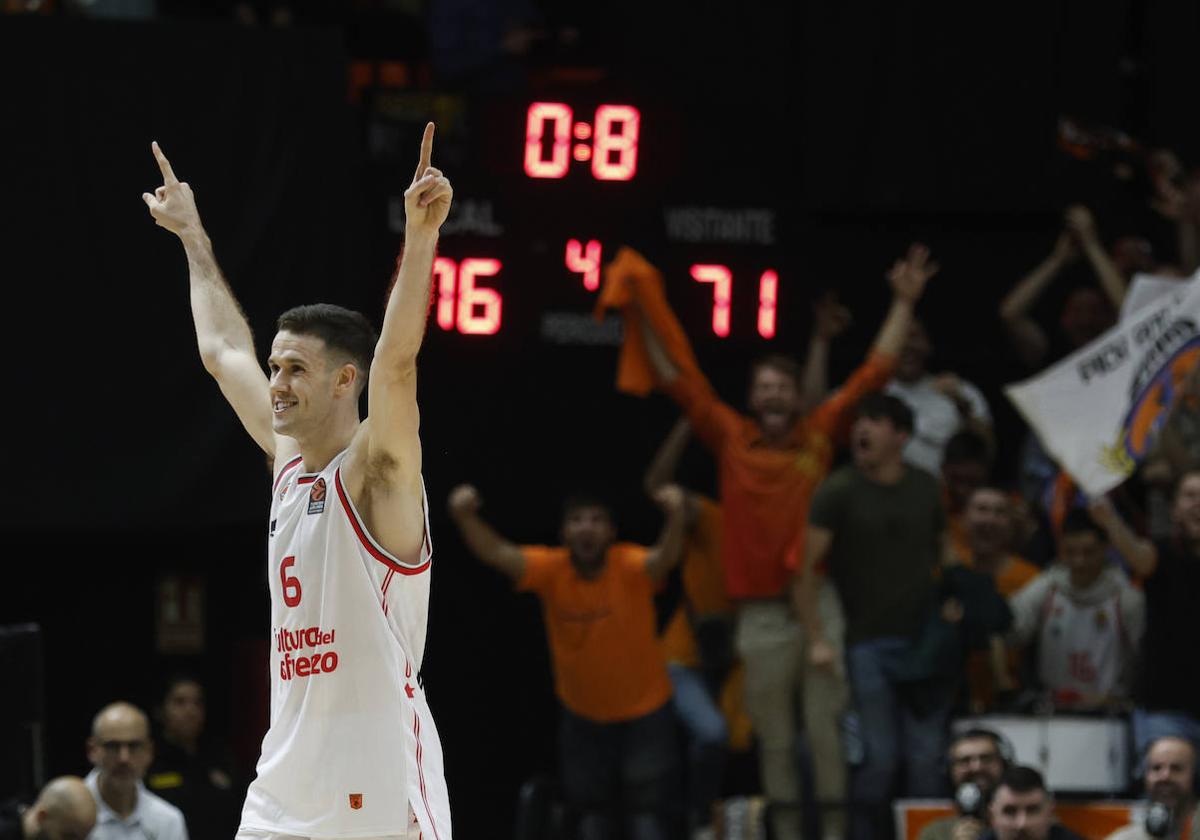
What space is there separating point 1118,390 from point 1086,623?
1.12m

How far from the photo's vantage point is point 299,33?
36.7 feet

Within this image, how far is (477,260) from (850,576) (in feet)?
7.64

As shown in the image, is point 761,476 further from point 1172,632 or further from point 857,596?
point 1172,632

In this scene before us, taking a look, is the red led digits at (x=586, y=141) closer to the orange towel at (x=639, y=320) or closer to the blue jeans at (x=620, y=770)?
the orange towel at (x=639, y=320)

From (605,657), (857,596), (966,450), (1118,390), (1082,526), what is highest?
(1118,390)

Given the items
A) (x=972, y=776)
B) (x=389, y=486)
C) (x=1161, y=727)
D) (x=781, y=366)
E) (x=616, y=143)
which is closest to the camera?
(x=389, y=486)

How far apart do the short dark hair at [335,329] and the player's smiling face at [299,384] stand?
0.08 ft

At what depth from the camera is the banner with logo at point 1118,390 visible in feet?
35.6

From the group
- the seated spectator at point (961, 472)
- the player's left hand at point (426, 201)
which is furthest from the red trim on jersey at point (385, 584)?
the seated spectator at point (961, 472)

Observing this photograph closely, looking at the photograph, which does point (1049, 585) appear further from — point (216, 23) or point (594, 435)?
point (216, 23)

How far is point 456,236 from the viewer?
11148 mm

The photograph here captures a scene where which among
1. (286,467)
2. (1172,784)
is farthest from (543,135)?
(286,467)

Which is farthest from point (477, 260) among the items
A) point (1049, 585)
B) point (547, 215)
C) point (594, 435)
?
point (1049, 585)

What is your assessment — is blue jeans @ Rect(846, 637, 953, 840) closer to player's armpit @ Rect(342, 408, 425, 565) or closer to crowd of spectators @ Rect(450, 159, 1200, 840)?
crowd of spectators @ Rect(450, 159, 1200, 840)
